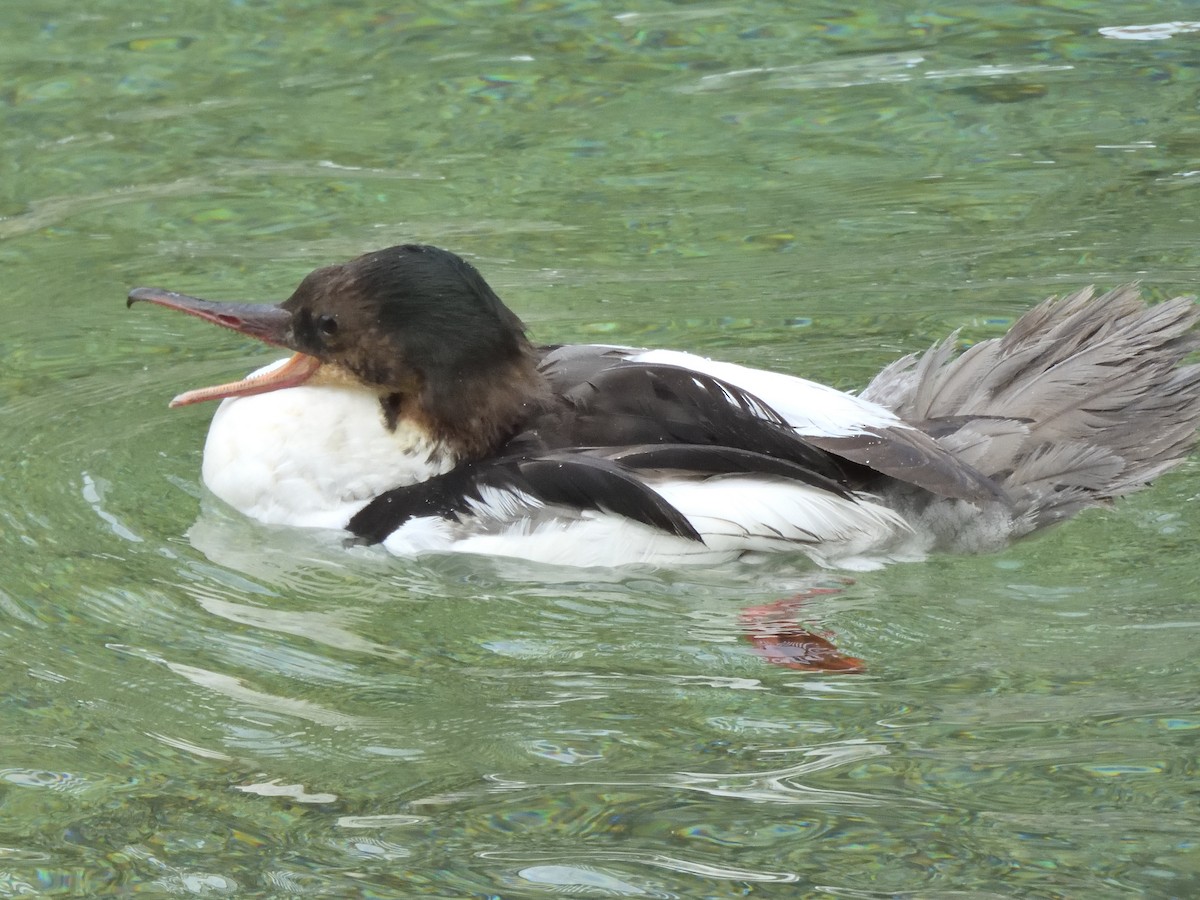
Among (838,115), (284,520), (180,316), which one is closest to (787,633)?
(284,520)

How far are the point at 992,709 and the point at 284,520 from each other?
7.16 feet

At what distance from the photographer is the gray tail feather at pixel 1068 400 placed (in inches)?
208

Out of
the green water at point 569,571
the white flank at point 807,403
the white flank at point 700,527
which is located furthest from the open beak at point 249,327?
the white flank at point 807,403

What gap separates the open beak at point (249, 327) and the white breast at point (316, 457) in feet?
0.15

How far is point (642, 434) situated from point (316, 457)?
1007 millimetres

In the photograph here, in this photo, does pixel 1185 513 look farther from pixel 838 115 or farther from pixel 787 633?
pixel 838 115

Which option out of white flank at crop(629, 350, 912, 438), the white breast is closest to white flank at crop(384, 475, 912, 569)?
white flank at crop(629, 350, 912, 438)

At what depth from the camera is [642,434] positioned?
5117 millimetres

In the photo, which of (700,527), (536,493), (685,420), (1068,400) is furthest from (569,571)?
(1068,400)

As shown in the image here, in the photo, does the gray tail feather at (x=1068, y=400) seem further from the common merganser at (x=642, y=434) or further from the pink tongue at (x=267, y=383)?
the pink tongue at (x=267, y=383)

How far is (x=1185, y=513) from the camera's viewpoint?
17.6ft

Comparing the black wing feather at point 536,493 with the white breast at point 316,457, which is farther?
the white breast at point 316,457

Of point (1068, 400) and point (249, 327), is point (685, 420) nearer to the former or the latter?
point (1068, 400)

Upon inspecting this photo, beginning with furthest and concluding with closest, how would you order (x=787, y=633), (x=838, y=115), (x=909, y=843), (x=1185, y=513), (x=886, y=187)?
(x=838, y=115), (x=886, y=187), (x=1185, y=513), (x=787, y=633), (x=909, y=843)
